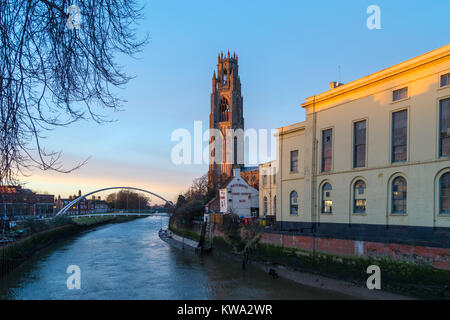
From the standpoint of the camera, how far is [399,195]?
2225cm

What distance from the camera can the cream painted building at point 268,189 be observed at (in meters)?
41.2

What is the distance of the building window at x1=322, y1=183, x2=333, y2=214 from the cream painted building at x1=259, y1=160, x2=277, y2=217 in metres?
13.0

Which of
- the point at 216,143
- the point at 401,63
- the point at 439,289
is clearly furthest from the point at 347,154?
the point at 216,143

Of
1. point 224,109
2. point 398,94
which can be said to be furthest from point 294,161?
point 224,109

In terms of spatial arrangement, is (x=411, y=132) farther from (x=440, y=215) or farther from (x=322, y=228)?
(x=322, y=228)

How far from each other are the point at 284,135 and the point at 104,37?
28265mm

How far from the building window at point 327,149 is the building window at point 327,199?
1310mm

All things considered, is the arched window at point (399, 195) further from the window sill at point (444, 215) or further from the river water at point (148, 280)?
the river water at point (148, 280)

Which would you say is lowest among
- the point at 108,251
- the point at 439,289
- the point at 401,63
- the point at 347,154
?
the point at 108,251

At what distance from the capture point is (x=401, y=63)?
867 inches

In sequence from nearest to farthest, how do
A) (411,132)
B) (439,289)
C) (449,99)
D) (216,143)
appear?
(439,289) < (449,99) < (411,132) < (216,143)

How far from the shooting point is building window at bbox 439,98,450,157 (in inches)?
782

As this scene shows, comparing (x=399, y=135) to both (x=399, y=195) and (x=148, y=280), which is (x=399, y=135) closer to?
(x=399, y=195)

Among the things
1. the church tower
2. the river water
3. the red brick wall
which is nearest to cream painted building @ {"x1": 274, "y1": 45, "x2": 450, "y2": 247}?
the red brick wall
